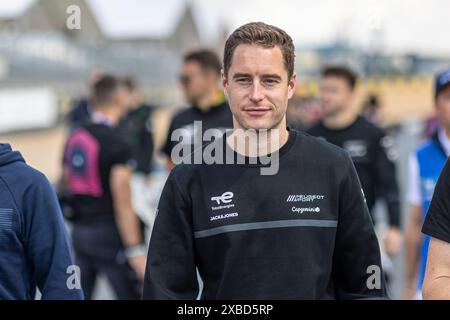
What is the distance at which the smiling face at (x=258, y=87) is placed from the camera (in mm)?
2627

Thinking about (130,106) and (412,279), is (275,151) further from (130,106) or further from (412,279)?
(130,106)

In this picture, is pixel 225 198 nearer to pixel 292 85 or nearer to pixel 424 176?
pixel 292 85

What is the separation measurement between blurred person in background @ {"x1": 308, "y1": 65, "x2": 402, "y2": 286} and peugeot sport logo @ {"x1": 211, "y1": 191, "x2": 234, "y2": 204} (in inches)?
118

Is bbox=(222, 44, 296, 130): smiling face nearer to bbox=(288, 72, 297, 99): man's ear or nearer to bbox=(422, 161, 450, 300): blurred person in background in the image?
bbox=(288, 72, 297, 99): man's ear

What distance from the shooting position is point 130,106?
12.0m

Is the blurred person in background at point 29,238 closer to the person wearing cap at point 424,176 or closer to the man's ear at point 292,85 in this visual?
the man's ear at point 292,85

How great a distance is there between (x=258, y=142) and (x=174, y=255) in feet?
1.62

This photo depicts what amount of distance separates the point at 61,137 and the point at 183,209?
1755cm

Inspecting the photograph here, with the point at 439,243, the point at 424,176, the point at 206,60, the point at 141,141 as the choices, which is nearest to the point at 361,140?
the point at 424,176

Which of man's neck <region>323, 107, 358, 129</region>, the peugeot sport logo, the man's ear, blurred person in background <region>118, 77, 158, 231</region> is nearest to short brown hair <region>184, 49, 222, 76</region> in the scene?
man's neck <region>323, 107, 358, 129</region>

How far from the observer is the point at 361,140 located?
18.6 feet

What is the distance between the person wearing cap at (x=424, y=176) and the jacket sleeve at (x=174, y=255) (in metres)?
2.29

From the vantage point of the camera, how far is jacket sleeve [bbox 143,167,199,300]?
8.58ft

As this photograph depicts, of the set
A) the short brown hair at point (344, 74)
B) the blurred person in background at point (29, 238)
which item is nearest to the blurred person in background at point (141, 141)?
the short brown hair at point (344, 74)
